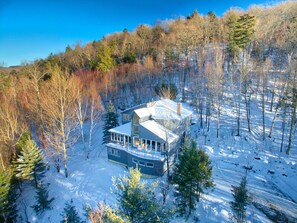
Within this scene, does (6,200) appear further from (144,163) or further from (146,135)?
(146,135)

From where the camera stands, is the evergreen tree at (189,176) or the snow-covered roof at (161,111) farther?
the snow-covered roof at (161,111)

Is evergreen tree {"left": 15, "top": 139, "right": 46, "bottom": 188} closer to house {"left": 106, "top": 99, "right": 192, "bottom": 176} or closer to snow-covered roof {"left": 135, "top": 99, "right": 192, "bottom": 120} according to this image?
house {"left": 106, "top": 99, "right": 192, "bottom": 176}

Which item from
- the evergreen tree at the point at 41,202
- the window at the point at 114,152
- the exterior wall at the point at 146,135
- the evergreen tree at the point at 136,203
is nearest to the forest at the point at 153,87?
the evergreen tree at the point at 41,202

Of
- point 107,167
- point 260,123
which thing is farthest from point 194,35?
point 107,167

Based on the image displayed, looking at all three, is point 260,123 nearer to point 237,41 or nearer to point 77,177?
point 237,41

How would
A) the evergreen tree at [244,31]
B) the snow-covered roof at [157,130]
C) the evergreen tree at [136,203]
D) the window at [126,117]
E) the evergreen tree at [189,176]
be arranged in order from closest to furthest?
the evergreen tree at [136,203], the evergreen tree at [189,176], the snow-covered roof at [157,130], the window at [126,117], the evergreen tree at [244,31]

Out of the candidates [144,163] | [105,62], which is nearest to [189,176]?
[144,163]

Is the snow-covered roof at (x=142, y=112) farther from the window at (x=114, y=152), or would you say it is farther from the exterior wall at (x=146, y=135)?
the window at (x=114, y=152)
